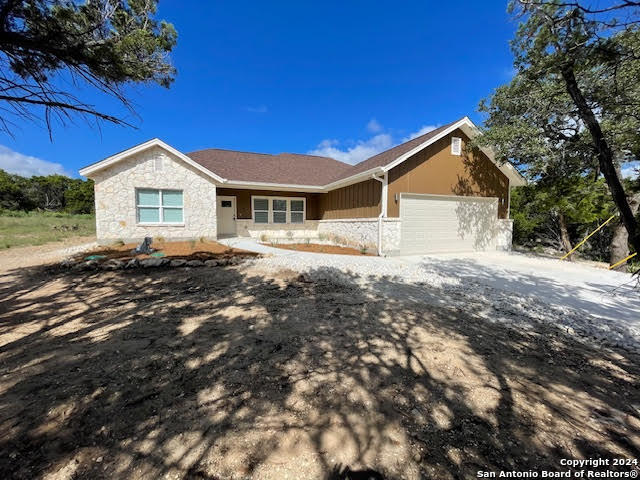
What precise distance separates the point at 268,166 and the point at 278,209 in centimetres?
293

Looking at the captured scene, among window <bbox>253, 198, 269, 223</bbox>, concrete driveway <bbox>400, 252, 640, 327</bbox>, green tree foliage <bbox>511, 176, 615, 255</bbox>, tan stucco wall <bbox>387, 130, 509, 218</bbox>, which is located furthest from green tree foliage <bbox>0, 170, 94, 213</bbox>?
green tree foliage <bbox>511, 176, 615, 255</bbox>

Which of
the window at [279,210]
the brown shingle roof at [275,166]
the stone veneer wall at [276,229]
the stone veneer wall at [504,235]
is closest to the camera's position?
the stone veneer wall at [504,235]

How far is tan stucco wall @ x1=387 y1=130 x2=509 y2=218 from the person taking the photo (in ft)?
33.7

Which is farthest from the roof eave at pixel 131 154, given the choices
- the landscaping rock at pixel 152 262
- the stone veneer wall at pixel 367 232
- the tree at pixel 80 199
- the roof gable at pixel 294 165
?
the tree at pixel 80 199

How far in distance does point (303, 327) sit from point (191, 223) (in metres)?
9.82

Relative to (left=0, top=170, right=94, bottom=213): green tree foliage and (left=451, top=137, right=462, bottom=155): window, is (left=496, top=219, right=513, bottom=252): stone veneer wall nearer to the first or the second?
(left=451, top=137, right=462, bottom=155): window

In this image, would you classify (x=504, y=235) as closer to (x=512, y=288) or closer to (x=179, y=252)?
(x=512, y=288)

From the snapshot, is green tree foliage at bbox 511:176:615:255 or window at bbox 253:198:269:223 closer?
green tree foliage at bbox 511:176:615:255

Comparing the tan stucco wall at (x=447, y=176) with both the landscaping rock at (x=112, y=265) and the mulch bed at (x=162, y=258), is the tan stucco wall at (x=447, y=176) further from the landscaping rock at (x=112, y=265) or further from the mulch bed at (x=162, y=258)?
the landscaping rock at (x=112, y=265)

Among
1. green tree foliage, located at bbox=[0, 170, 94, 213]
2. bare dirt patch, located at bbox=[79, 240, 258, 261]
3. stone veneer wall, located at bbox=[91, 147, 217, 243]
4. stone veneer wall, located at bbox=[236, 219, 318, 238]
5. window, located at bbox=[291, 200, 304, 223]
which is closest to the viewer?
bare dirt patch, located at bbox=[79, 240, 258, 261]

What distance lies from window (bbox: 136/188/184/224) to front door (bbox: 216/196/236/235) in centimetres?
244

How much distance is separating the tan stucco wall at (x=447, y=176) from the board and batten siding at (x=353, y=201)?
2.73ft

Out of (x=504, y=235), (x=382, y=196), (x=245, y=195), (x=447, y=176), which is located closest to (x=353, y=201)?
(x=382, y=196)

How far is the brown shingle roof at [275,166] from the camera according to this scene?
13.7 m
